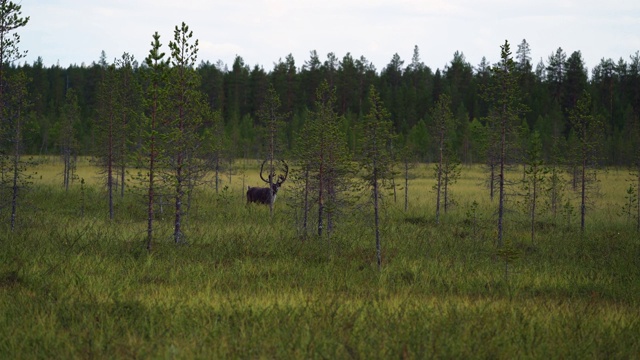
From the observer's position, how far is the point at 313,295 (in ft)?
33.5

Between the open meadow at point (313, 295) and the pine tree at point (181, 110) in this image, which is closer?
the open meadow at point (313, 295)

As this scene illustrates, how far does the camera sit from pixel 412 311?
8977mm

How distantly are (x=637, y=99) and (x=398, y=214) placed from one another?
84949mm

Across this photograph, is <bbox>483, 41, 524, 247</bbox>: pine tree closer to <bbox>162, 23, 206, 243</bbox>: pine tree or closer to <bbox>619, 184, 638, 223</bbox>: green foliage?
<bbox>619, 184, 638, 223</bbox>: green foliage

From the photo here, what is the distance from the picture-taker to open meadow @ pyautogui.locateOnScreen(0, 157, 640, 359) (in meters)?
7.21

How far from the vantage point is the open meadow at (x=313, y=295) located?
7.21m

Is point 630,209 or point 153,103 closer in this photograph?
point 153,103

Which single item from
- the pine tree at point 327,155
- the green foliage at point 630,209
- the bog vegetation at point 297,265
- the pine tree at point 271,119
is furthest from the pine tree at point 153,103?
the green foliage at point 630,209

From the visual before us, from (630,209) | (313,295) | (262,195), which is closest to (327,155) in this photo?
(313,295)

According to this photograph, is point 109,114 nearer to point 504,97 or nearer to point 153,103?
point 153,103

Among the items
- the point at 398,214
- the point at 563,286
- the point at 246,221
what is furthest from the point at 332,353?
the point at 398,214

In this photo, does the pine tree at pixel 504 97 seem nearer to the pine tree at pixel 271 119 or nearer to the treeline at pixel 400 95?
the pine tree at pixel 271 119

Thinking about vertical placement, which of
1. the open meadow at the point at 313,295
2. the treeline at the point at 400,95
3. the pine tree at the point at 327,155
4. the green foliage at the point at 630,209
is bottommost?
the open meadow at the point at 313,295

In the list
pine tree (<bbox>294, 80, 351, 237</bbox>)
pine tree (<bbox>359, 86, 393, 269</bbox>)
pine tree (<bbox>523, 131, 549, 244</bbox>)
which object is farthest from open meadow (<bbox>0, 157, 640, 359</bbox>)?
pine tree (<bbox>359, 86, 393, 269</bbox>)
